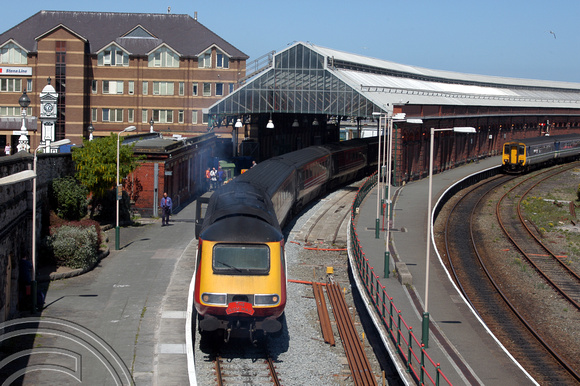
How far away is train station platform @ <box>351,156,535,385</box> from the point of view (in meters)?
14.9

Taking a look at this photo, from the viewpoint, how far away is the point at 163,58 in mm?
64000

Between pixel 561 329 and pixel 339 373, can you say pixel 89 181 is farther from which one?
pixel 561 329

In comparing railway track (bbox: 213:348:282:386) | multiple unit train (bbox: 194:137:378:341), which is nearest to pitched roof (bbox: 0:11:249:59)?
multiple unit train (bbox: 194:137:378:341)

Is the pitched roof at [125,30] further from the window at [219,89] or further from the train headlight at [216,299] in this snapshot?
the train headlight at [216,299]

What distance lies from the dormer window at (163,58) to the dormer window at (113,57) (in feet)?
8.04

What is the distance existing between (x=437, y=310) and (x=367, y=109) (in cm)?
2619

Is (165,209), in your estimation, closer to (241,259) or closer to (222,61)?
(241,259)

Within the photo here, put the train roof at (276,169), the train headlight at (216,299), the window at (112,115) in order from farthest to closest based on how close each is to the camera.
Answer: the window at (112,115)
the train roof at (276,169)
the train headlight at (216,299)

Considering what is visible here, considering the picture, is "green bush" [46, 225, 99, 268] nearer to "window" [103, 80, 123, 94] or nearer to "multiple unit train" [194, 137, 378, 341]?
"multiple unit train" [194, 137, 378, 341]

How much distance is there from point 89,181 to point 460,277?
1635cm

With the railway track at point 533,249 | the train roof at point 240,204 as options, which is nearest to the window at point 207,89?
the railway track at point 533,249

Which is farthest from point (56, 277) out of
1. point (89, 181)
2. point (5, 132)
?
point (5, 132)

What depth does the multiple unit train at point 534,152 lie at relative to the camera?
54.6 metres

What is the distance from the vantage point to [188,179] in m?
40.7
